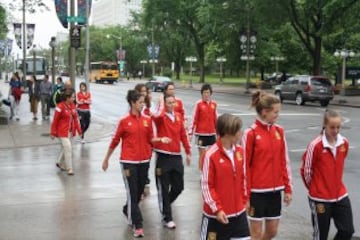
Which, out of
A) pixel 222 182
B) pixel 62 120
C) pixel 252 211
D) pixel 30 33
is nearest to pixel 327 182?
pixel 252 211

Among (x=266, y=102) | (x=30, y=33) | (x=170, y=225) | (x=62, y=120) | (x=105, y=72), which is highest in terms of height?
(x=30, y=33)

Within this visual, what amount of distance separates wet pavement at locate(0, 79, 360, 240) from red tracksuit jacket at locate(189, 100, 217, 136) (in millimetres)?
864

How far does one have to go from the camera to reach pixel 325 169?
536 centimetres

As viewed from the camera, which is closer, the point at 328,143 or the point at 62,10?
the point at 328,143

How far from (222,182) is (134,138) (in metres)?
2.38

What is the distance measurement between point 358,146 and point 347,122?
24.0 ft

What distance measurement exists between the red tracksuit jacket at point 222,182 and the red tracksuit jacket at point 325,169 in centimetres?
93

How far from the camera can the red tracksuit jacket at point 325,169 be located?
Answer: 5352 millimetres

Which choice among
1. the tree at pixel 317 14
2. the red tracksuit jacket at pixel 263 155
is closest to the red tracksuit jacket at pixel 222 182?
the red tracksuit jacket at pixel 263 155

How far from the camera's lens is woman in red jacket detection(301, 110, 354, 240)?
5.34m

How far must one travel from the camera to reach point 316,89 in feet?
109

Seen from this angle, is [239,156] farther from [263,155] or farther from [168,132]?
[168,132]

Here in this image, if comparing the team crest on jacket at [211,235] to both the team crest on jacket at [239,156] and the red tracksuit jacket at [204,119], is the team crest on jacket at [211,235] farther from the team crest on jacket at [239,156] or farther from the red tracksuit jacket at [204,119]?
the red tracksuit jacket at [204,119]

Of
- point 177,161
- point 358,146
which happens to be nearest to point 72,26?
point 358,146
